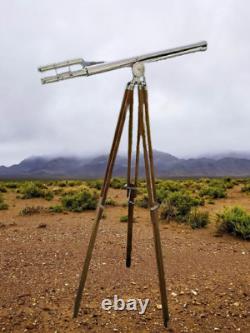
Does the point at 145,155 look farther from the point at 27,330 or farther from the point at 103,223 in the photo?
the point at 103,223

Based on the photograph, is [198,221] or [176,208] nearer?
[198,221]

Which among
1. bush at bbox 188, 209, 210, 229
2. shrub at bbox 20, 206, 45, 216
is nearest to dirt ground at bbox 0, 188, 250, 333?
bush at bbox 188, 209, 210, 229

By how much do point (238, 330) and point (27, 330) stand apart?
2.60 metres

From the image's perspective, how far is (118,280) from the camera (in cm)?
567

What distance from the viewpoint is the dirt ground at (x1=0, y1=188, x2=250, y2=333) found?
450 cm

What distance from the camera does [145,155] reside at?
14.3ft

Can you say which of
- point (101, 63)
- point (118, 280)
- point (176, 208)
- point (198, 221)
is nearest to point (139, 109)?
point (101, 63)

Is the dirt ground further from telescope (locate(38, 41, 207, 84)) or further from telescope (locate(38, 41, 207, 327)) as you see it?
telescope (locate(38, 41, 207, 84))

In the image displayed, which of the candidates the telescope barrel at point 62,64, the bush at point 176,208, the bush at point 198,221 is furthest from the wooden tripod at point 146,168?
the bush at point 176,208

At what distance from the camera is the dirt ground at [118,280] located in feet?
14.8

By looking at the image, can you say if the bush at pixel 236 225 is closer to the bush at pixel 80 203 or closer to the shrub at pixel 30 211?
the bush at pixel 80 203

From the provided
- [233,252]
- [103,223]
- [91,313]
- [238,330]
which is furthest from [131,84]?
[103,223]

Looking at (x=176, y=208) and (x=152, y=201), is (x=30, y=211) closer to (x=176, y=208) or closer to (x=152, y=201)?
(x=176, y=208)

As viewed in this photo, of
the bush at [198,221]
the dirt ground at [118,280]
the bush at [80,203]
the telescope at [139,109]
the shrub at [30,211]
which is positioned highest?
the telescope at [139,109]
